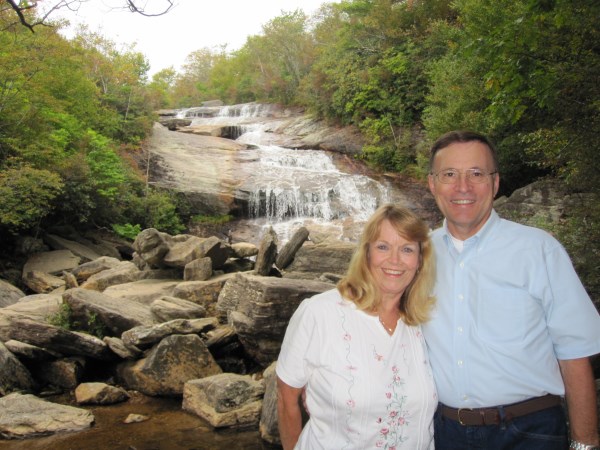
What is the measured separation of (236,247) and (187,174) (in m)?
10.2

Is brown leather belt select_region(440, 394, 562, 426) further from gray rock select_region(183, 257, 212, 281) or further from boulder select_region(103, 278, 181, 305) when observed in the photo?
gray rock select_region(183, 257, 212, 281)

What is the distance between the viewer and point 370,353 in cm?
208

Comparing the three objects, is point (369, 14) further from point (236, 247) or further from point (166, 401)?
point (166, 401)

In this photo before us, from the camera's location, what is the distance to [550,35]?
700 cm

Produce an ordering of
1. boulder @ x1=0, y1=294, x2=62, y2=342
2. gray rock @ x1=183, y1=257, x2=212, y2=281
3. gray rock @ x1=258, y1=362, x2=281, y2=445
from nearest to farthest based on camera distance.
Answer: gray rock @ x1=258, y1=362, x2=281, y2=445, boulder @ x1=0, y1=294, x2=62, y2=342, gray rock @ x1=183, y1=257, x2=212, y2=281

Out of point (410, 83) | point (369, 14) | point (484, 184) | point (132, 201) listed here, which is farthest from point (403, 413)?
point (369, 14)

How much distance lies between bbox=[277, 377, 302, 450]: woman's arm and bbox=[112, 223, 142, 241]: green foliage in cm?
1723

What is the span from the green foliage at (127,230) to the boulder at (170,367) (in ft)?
39.0

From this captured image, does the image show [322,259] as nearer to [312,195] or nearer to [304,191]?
[312,195]

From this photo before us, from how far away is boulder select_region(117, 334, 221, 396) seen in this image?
265 inches

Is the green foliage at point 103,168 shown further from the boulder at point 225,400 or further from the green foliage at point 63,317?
the boulder at point 225,400

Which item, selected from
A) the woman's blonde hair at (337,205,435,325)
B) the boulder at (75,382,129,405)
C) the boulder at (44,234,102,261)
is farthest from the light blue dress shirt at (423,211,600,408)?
the boulder at (44,234,102,261)

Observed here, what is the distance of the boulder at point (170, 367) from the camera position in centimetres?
674

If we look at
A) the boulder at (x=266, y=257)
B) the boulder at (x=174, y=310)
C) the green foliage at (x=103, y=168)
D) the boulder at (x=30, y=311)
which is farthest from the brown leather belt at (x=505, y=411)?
the green foliage at (x=103, y=168)
